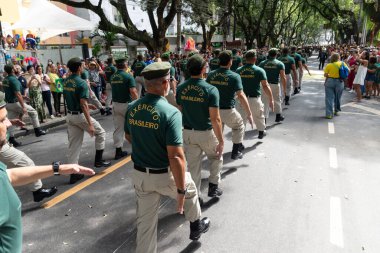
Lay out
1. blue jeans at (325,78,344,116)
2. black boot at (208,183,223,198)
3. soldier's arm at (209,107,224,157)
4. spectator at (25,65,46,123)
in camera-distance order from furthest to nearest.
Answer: spectator at (25,65,46,123) < blue jeans at (325,78,344,116) < black boot at (208,183,223,198) < soldier's arm at (209,107,224,157)

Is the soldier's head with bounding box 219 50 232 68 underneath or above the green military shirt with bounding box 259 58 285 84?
above

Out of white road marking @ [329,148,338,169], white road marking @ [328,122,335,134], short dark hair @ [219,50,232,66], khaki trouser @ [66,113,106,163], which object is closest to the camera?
short dark hair @ [219,50,232,66]

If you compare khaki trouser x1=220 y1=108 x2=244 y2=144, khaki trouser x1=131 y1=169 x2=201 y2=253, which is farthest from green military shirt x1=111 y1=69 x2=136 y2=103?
khaki trouser x1=131 y1=169 x2=201 y2=253

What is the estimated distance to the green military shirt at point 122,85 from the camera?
22.6ft

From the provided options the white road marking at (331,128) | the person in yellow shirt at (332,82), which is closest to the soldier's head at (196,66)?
the white road marking at (331,128)

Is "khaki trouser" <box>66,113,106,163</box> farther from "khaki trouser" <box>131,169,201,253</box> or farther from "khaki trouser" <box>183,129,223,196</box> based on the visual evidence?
"khaki trouser" <box>131,169,201,253</box>

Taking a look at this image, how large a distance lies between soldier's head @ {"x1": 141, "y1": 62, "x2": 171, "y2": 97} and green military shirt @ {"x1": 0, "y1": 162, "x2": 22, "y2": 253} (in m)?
1.61

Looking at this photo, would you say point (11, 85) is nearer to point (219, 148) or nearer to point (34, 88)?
point (34, 88)

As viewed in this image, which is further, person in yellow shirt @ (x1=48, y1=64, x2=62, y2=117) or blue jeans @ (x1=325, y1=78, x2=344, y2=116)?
person in yellow shirt @ (x1=48, y1=64, x2=62, y2=117)

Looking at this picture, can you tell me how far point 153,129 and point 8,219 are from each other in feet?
5.17

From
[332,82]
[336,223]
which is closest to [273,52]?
[332,82]

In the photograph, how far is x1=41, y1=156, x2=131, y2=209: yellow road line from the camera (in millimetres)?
5291

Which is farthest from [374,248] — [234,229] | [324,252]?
[234,229]

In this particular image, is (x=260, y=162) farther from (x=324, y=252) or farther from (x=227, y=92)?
(x=324, y=252)
